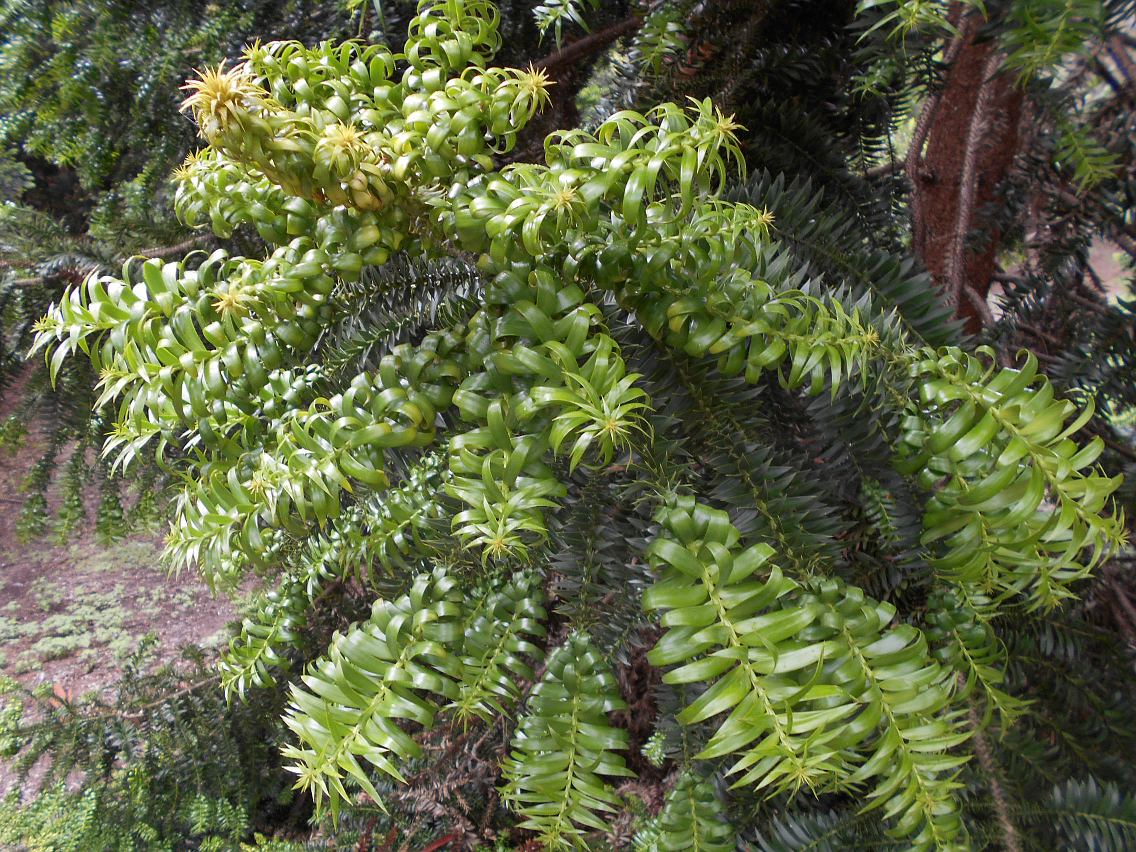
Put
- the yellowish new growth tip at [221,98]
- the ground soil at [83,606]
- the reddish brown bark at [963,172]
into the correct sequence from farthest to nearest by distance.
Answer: the ground soil at [83,606] → the reddish brown bark at [963,172] → the yellowish new growth tip at [221,98]

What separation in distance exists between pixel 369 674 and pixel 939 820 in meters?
0.44

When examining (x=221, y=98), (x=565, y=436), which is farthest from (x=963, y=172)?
(x=221, y=98)

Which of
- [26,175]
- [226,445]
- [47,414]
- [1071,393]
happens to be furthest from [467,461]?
[26,175]

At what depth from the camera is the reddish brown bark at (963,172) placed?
1.02 meters

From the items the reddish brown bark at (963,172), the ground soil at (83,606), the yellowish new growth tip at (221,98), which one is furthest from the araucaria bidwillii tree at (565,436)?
the ground soil at (83,606)

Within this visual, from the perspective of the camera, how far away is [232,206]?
61cm

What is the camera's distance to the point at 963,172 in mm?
1067

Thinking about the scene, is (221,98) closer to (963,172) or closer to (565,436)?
(565,436)

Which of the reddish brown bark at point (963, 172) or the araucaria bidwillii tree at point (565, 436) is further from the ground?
the reddish brown bark at point (963, 172)

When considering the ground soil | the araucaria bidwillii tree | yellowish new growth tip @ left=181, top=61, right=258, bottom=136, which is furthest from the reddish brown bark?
the ground soil

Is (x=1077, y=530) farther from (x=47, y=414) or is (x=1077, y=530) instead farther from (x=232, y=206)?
(x=47, y=414)

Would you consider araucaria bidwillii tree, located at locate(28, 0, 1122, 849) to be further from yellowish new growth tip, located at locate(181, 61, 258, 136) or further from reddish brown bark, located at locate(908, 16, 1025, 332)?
reddish brown bark, located at locate(908, 16, 1025, 332)

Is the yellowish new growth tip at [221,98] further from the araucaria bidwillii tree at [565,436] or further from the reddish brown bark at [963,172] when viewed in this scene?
the reddish brown bark at [963,172]

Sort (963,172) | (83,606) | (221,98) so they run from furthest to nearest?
(83,606), (963,172), (221,98)
